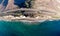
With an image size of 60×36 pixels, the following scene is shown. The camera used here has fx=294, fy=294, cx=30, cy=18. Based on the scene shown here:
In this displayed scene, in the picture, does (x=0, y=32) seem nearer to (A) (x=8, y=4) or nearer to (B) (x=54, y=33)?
(A) (x=8, y=4)

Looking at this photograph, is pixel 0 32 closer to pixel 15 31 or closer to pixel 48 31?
pixel 15 31

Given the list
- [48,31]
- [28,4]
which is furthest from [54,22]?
[28,4]

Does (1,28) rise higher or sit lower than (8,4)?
lower

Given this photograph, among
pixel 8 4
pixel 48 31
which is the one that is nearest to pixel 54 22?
pixel 48 31

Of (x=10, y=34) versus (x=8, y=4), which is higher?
(x=8, y=4)

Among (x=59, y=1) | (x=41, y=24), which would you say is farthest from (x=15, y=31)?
(x=59, y=1)

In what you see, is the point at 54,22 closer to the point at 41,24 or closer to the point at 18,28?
the point at 41,24
